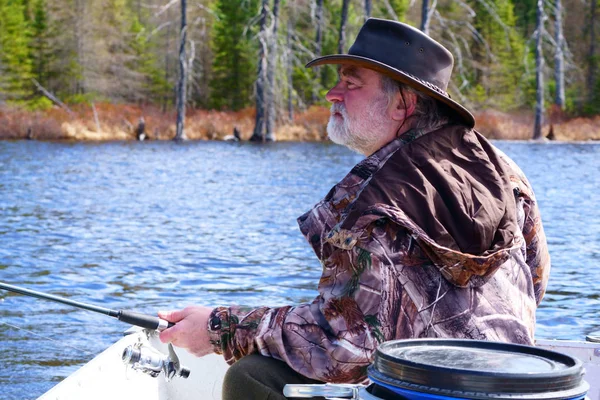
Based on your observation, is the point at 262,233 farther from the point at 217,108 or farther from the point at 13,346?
the point at 217,108

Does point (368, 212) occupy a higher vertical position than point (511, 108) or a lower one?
higher

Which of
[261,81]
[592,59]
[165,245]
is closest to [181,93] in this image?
[261,81]

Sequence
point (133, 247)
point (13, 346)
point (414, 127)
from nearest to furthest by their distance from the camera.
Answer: point (414, 127)
point (13, 346)
point (133, 247)

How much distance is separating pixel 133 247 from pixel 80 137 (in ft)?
76.0

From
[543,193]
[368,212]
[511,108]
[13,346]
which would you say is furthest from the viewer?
[511,108]

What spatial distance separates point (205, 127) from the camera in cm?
3525

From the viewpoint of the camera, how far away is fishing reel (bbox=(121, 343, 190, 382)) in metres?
2.88

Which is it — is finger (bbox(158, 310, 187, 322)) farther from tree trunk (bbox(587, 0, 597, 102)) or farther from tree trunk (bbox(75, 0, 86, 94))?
tree trunk (bbox(75, 0, 86, 94))

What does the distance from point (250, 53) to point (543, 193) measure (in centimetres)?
3136

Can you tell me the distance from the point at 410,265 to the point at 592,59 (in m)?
44.3

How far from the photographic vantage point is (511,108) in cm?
4547

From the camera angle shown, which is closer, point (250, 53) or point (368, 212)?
point (368, 212)

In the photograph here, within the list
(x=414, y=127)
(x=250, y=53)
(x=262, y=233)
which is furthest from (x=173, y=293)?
(x=250, y=53)

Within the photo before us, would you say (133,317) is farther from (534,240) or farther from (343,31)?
(343,31)
